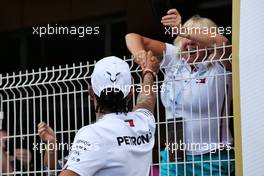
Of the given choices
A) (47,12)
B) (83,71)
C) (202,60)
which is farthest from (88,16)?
(202,60)

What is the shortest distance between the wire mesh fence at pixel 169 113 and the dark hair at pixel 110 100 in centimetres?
92

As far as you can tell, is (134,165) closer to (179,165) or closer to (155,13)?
(179,165)

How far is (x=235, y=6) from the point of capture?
4.15 meters

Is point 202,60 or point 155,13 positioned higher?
point 155,13

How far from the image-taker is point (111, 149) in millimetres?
3463

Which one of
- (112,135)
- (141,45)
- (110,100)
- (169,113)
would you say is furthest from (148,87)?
(141,45)

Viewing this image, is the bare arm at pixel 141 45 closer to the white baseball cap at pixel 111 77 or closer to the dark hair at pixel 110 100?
the white baseball cap at pixel 111 77

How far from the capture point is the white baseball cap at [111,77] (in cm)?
359

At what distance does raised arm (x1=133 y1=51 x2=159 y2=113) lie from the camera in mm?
4004

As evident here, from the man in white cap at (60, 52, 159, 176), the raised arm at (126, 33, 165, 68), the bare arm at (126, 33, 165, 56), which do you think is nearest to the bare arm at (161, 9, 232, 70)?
the raised arm at (126, 33, 165, 68)

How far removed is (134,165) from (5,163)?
1.84 metres

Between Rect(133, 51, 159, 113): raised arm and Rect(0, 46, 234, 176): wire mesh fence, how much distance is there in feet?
0.46

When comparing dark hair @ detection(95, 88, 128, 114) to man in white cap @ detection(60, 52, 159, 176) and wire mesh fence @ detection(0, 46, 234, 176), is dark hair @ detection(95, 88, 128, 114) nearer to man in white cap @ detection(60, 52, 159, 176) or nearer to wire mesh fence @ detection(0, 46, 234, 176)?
man in white cap @ detection(60, 52, 159, 176)

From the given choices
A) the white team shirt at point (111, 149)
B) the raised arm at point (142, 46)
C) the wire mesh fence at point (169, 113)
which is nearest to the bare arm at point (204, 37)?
the wire mesh fence at point (169, 113)
